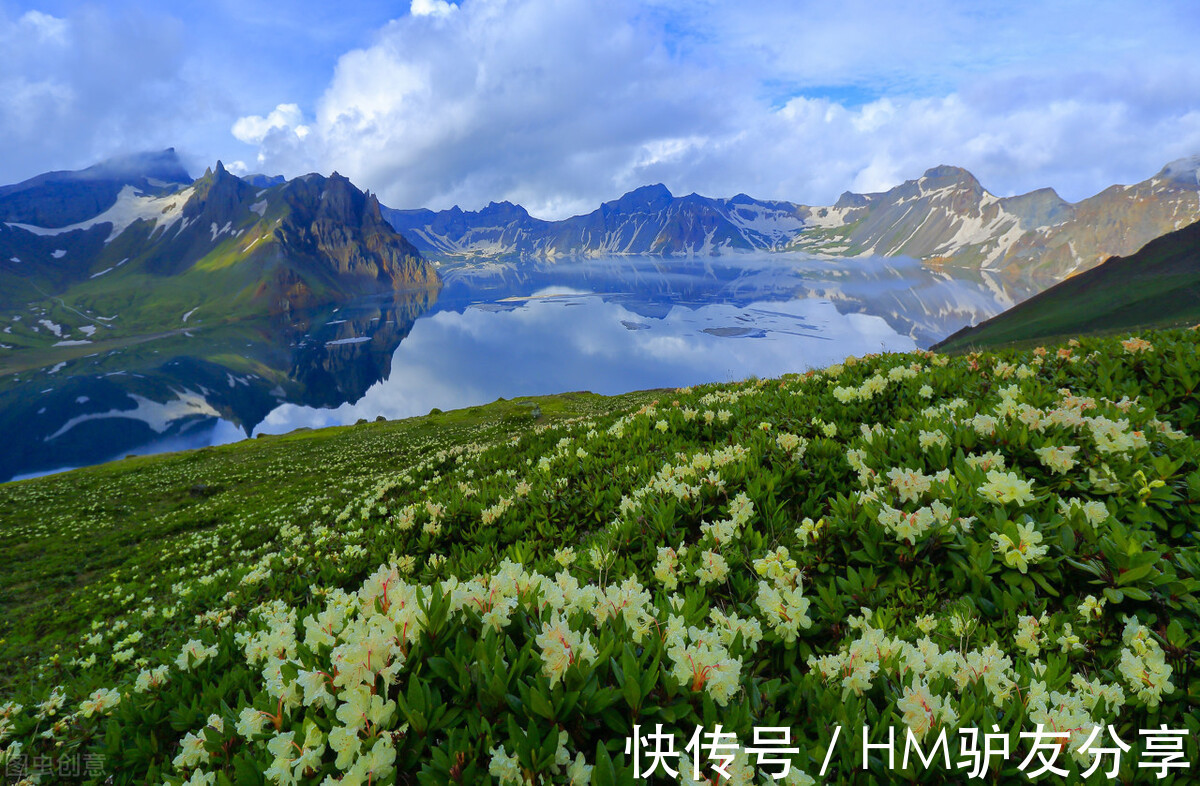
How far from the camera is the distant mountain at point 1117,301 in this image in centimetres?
7769

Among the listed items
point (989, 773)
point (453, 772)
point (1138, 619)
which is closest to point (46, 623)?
point (453, 772)

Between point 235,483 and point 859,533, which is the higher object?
point 859,533

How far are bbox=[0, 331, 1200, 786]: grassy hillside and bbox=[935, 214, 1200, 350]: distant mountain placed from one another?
9348 centimetres

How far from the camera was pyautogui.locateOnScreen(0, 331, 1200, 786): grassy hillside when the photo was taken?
222cm

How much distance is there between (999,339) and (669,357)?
8102 centimetres

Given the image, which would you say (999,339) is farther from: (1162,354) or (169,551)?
(169,551)

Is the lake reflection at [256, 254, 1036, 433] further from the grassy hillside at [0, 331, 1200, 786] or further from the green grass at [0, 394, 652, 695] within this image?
the grassy hillside at [0, 331, 1200, 786]

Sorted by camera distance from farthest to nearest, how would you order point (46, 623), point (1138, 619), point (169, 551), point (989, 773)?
1. point (169, 551)
2. point (46, 623)
3. point (1138, 619)
4. point (989, 773)

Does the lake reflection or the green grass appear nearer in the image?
the green grass

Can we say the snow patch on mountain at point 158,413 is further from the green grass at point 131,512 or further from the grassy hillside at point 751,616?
the grassy hillside at point 751,616

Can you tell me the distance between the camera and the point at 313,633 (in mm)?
2658

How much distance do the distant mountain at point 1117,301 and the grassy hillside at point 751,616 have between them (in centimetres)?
9348

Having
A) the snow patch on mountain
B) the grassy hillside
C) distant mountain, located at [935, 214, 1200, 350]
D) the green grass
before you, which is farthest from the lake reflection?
the grassy hillside

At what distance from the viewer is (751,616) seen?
3.20 meters
